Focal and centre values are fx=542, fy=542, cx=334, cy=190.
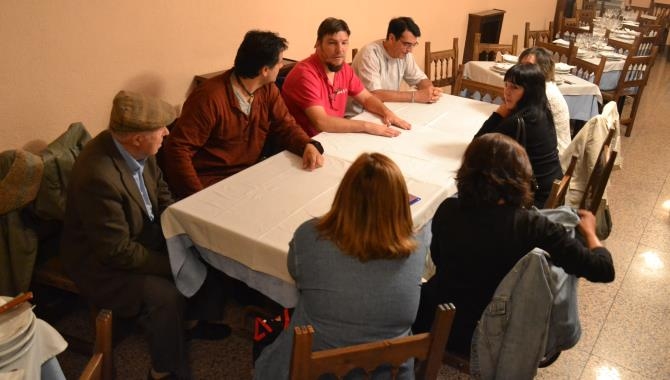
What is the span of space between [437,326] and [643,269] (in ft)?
7.36

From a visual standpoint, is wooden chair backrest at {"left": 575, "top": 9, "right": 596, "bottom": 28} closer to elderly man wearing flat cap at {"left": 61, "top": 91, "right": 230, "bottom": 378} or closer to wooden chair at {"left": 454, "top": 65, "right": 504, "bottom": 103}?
wooden chair at {"left": 454, "top": 65, "right": 504, "bottom": 103}

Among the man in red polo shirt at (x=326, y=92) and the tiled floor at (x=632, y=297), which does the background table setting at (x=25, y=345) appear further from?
the man in red polo shirt at (x=326, y=92)

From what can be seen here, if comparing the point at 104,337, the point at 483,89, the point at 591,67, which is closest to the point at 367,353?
the point at 104,337

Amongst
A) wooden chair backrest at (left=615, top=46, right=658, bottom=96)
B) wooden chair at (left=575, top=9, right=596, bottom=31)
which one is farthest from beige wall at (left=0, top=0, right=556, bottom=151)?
wooden chair at (left=575, top=9, right=596, bottom=31)

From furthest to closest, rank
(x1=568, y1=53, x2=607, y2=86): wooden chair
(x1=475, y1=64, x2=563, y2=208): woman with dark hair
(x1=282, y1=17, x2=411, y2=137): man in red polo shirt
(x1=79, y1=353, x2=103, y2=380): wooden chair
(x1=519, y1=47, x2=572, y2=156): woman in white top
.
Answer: (x1=568, y1=53, x2=607, y2=86): wooden chair
(x1=519, y1=47, x2=572, y2=156): woman in white top
(x1=282, y1=17, x2=411, y2=137): man in red polo shirt
(x1=475, y1=64, x2=563, y2=208): woman with dark hair
(x1=79, y1=353, x2=103, y2=380): wooden chair

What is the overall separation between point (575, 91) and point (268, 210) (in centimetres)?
284

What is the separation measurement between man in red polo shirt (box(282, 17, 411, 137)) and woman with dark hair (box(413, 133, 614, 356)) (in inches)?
38.2

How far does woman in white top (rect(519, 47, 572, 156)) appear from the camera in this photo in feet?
9.21

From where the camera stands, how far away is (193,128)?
2223mm

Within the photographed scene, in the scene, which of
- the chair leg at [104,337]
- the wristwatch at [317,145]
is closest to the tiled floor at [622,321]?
the wristwatch at [317,145]

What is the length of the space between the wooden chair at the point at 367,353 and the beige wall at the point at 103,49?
1804mm

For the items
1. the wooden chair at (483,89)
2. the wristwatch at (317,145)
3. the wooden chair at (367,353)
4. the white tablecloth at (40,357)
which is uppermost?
the wooden chair at (367,353)

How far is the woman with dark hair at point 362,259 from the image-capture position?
4.16ft

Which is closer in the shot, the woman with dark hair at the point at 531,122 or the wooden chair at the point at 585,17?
the woman with dark hair at the point at 531,122
